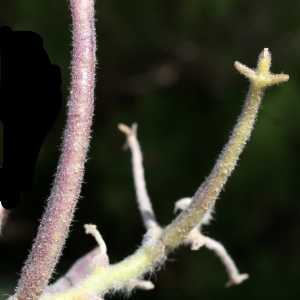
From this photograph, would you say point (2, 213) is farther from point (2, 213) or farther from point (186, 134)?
point (186, 134)

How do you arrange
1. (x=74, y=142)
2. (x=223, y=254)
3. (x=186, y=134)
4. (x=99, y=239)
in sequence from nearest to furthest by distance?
(x=74, y=142) → (x=99, y=239) → (x=223, y=254) → (x=186, y=134)

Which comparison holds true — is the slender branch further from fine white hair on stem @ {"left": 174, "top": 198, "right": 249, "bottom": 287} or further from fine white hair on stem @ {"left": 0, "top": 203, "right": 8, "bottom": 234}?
fine white hair on stem @ {"left": 174, "top": 198, "right": 249, "bottom": 287}

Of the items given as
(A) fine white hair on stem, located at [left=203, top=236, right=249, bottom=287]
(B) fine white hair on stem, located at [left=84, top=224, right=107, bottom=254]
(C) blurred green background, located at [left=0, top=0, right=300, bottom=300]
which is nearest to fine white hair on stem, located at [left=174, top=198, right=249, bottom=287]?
(A) fine white hair on stem, located at [left=203, top=236, right=249, bottom=287]

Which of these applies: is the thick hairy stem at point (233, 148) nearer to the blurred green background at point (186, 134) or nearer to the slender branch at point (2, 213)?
the slender branch at point (2, 213)

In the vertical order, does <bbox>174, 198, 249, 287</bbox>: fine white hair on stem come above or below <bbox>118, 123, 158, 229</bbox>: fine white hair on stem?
below

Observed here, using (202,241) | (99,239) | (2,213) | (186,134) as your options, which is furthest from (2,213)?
(186,134)

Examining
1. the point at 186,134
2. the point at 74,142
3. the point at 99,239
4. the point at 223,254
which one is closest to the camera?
the point at 74,142

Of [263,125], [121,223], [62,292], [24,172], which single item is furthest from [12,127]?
[121,223]
